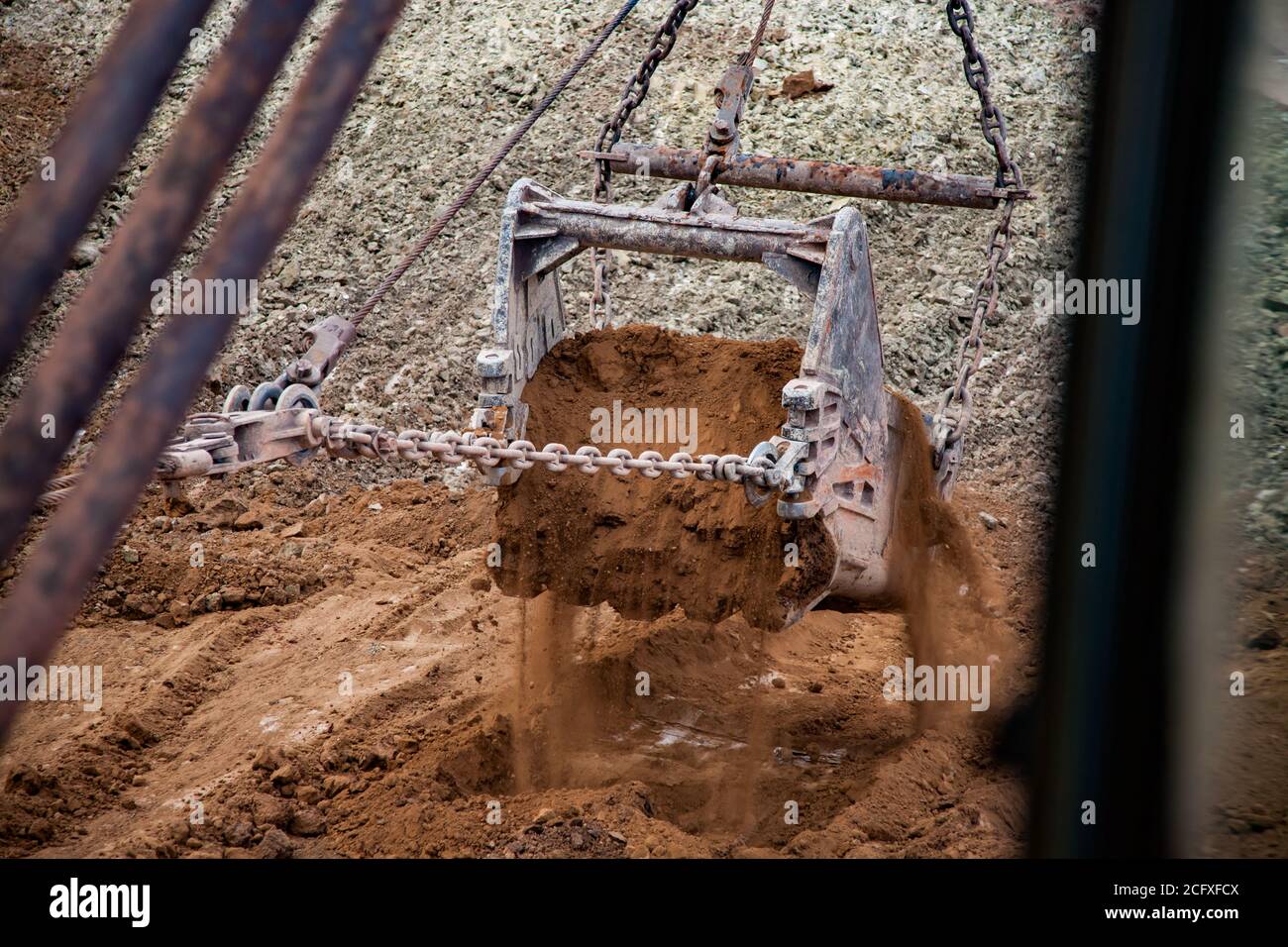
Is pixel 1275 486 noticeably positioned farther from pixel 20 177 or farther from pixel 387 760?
pixel 20 177

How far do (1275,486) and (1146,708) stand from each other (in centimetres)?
511

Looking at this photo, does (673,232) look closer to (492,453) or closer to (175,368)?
(492,453)

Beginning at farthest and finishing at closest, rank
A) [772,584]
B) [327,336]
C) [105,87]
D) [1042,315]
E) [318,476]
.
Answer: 1. [1042,315]
2. [318,476]
3. [772,584]
4. [327,336]
5. [105,87]

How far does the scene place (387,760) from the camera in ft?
16.2

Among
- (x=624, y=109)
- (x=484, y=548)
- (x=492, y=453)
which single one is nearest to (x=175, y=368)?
(x=492, y=453)

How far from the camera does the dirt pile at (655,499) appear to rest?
14.8 feet

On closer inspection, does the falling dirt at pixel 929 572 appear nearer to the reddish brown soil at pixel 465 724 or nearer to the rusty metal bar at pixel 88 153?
the reddish brown soil at pixel 465 724

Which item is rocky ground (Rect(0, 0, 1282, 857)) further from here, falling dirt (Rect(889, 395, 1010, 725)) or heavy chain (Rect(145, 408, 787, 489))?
heavy chain (Rect(145, 408, 787, 489))

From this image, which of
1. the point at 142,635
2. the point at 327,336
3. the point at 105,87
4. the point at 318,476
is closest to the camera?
the point at 105,87

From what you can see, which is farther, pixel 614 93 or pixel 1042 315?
pixel 614 93

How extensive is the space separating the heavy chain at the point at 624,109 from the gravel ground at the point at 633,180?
295cm

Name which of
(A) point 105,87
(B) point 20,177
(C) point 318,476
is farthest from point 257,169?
(B) point 20,177

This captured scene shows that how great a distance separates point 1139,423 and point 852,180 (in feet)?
13.5

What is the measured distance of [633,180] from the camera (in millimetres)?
9836
